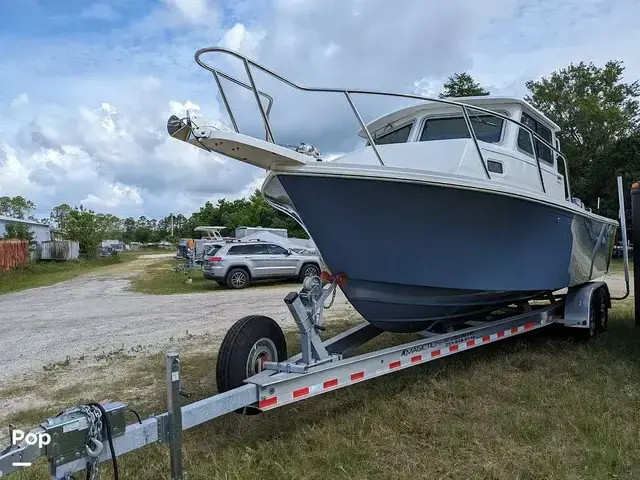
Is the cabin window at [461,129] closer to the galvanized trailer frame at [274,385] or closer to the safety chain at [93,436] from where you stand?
the galvanized trailer frame at [274,385]

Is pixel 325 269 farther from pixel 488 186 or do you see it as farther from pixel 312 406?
pixel 488 186

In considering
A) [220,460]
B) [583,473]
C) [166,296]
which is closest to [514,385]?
[583,473]

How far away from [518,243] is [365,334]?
1.67 m

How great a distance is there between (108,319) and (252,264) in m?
6.23

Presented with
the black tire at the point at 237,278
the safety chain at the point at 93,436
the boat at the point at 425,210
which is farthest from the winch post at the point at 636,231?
the black tire at the point at 237,278

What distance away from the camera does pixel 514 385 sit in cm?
458

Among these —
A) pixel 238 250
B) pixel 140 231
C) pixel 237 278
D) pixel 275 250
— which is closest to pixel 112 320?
pixel 237 278

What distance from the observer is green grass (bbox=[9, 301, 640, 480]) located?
309 cm


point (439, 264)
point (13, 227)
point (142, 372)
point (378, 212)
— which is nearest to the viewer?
point (378, 212)

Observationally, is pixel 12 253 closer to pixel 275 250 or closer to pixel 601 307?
pixel 275 250

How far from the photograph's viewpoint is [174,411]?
2.66 m

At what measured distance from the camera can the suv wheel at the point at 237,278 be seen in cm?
1498

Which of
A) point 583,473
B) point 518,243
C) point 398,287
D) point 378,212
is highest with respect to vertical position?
point 378,212

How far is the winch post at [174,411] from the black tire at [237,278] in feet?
40.7
